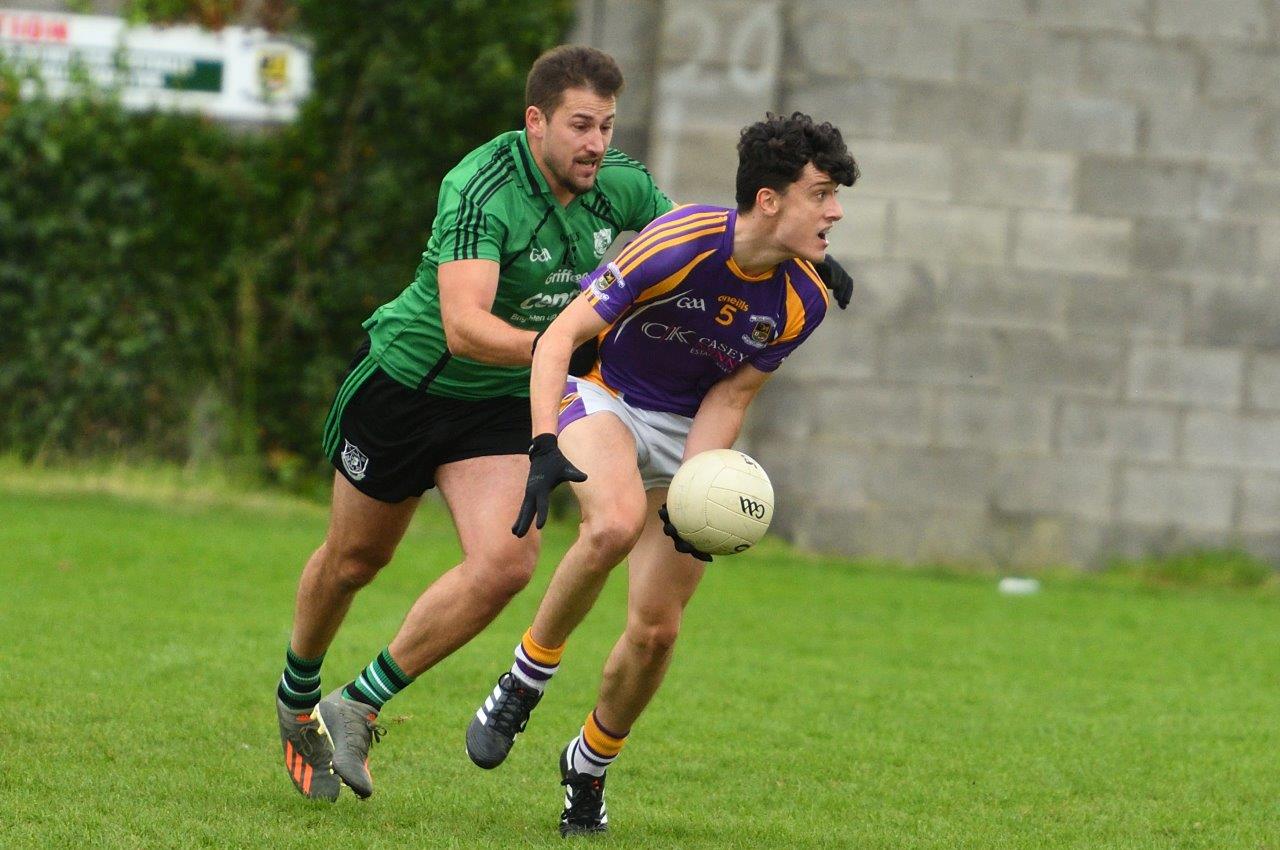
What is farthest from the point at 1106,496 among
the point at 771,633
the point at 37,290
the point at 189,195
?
the point at 37,290

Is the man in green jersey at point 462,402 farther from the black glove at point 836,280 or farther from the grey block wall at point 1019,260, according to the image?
the grey block wall at point 1019,260

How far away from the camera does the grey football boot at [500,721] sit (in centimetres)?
506

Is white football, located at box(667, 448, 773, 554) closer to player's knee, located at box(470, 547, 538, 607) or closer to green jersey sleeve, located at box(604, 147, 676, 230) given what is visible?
player's knee, located at box(470, 547, 538, 607)

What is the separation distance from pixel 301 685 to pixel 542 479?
1.43 metres

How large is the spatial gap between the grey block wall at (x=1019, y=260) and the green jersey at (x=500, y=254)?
6.63 metres

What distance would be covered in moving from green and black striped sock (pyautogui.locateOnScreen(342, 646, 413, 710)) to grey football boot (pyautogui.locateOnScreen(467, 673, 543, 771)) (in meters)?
0.28

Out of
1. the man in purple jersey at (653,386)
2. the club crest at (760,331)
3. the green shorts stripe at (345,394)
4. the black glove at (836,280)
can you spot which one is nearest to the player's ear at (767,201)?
the man in purple jersey at (653,386)

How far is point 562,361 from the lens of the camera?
4.89 metres

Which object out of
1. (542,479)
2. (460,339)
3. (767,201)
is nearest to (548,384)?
(542,479)

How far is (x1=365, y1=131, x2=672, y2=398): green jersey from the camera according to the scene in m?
5.29

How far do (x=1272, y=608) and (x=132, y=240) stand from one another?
8319 millimetres

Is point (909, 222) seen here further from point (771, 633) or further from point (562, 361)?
point (562, 361)

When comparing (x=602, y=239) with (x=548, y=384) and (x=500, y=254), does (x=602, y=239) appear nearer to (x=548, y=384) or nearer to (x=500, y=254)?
(x=500, y=254)

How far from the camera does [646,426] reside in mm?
5398
